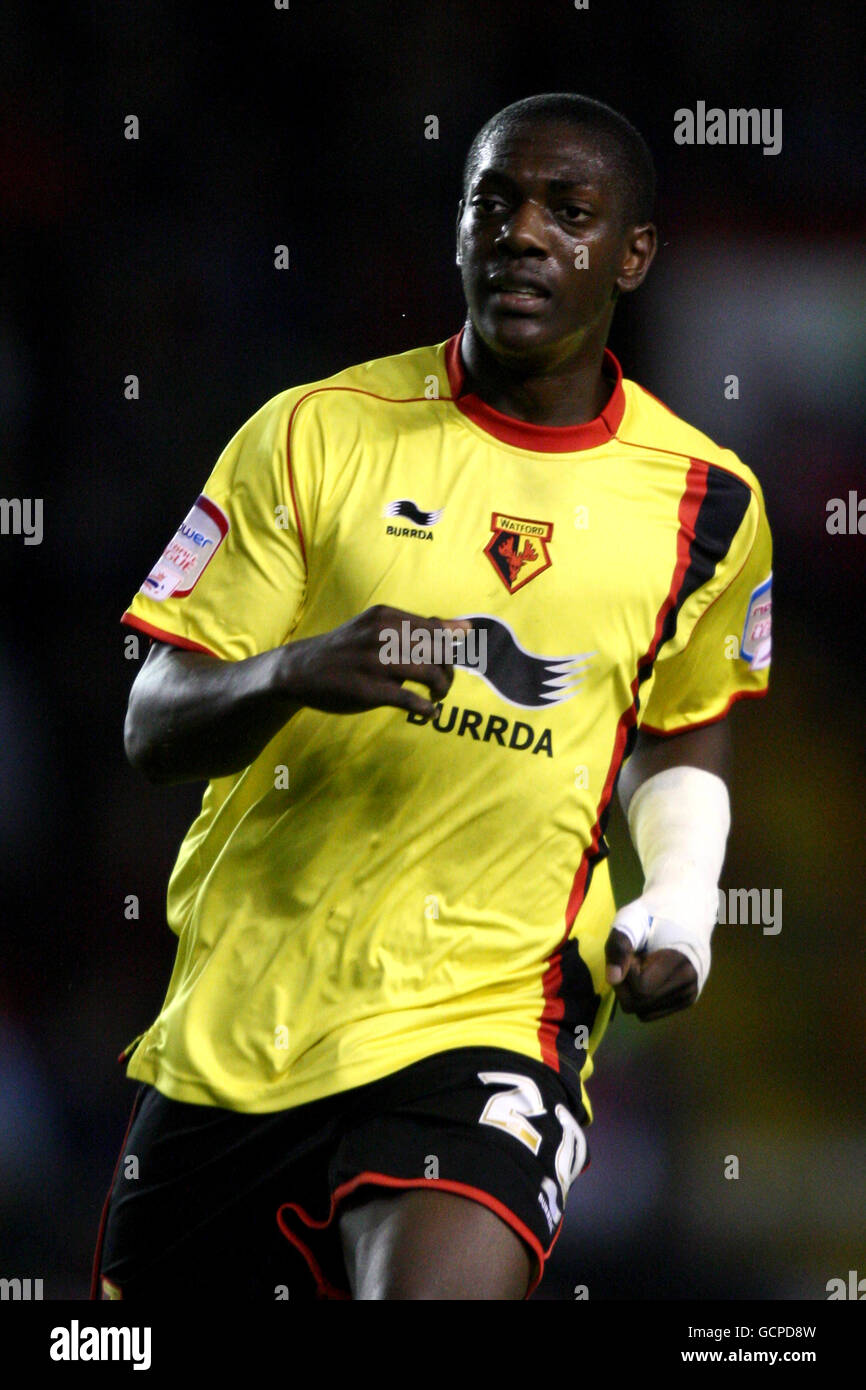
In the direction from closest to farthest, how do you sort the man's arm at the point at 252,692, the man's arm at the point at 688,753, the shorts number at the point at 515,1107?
the man's arm at the point at 252,692 → the shorts number at the point at 515,1107 → the man's arm at the point at 688,753

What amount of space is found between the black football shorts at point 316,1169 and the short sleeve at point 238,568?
21.9 inches

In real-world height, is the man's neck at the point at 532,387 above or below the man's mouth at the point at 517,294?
below

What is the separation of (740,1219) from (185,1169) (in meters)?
1.88

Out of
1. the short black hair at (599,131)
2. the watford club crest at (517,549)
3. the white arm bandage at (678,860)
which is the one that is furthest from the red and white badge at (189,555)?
the white arm bandage at (678,860)

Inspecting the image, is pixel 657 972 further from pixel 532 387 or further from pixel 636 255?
pixel 636 255

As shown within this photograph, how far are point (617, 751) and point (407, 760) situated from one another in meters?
0.29

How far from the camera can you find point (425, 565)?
7.41 feet

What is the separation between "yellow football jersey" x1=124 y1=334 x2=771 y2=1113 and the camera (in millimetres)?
2197

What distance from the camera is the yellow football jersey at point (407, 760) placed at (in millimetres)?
2197

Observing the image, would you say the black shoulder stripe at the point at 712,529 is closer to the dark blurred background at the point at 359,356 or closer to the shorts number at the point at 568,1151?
the shorts number at the point at 568,1151

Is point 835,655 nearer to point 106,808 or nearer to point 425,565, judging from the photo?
point 106,808

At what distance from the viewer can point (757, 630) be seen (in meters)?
2.66
